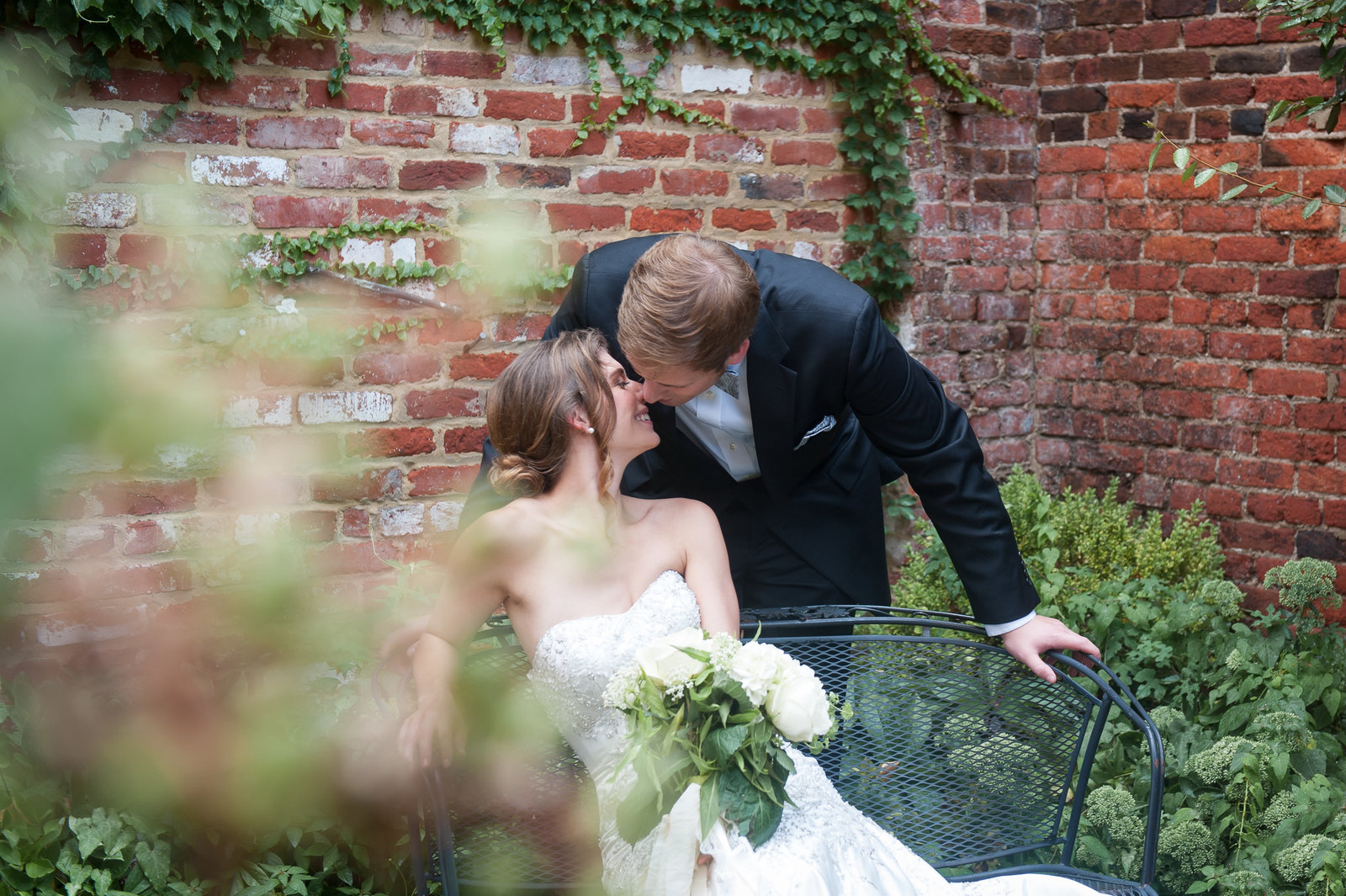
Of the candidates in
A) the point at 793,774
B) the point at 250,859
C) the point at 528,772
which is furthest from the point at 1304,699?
the point at 250,859

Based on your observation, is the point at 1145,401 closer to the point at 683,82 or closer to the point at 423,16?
the point at 683,82

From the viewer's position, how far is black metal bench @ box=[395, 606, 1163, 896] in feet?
6.32

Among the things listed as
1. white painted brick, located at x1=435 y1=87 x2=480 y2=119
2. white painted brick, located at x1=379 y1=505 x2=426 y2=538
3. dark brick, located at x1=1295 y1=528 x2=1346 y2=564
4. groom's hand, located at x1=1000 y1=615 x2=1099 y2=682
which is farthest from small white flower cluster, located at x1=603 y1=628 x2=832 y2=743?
dark brick, located at x1=1295 y1=528 x2=1346 y2=564

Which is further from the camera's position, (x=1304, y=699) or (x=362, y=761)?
(x=1304, y=699)

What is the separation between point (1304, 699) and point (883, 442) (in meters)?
1.25

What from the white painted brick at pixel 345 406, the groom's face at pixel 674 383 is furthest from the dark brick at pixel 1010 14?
the white painted brick at pixel 345 406

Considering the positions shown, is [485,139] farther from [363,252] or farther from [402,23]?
[363,252]

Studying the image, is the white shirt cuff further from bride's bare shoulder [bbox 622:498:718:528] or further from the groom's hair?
the groom's hair

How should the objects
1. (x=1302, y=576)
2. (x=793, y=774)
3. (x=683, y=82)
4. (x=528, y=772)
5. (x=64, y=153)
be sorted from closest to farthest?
(x=793, y=774), (x=528, y=772), (x=64, y=153), (x=1302, y=576), (x=683, y=82)

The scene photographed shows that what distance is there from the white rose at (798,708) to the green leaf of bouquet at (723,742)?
0.05 m

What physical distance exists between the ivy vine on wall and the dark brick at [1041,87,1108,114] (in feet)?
0.68

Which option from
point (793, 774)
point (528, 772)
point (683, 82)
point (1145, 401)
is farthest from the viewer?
point (1145, 401)

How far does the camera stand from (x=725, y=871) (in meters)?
1.54

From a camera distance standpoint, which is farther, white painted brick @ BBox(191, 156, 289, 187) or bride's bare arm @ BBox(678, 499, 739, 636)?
white painted brick @ BBox(191, 156, 289, 187)
